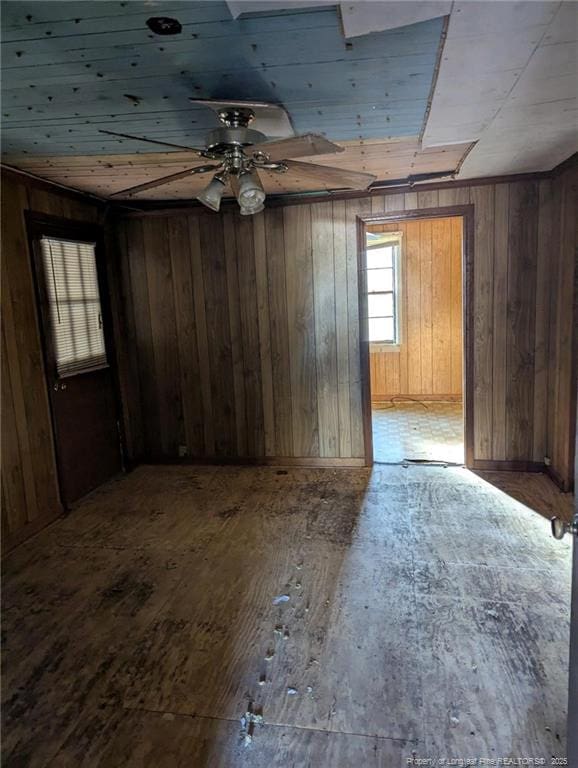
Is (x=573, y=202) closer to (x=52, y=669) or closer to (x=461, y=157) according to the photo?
(x=461, y=157)

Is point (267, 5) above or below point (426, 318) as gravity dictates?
above

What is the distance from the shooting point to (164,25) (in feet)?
5.25

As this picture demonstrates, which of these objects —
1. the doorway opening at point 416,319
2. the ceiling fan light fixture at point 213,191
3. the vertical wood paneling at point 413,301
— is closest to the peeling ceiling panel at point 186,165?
the ceiling fan light fixture at point 213,191

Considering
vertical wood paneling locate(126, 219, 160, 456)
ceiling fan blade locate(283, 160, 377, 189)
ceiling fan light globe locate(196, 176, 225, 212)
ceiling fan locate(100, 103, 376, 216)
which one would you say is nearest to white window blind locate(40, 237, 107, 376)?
vertical wood paneling locate(126, 219, 160, 456)

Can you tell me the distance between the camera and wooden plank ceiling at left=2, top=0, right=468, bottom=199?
159cm

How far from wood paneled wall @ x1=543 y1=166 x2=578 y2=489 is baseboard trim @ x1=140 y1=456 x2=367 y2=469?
5.02ft

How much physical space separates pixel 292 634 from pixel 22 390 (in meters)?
2.34

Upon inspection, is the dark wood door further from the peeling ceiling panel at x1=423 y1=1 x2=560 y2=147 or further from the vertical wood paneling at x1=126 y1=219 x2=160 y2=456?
the peeling ceiling panel at x1=423 y1=1 x2=560 y2=147

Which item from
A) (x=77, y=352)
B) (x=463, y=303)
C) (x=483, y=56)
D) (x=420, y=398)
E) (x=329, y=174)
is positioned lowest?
(x=420, y=398)

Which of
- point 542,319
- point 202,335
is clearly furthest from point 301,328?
point 542,319

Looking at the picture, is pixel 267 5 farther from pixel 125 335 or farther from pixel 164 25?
pixel 125 335

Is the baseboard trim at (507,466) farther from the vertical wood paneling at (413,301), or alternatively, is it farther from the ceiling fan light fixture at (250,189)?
the ceiling fan light fixture at (250,189)

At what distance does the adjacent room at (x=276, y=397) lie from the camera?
174 centimetres

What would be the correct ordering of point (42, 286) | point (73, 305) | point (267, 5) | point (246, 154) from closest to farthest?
point (267, 5) < point (246, 154) < point (42, 286) < point (73, 305)
